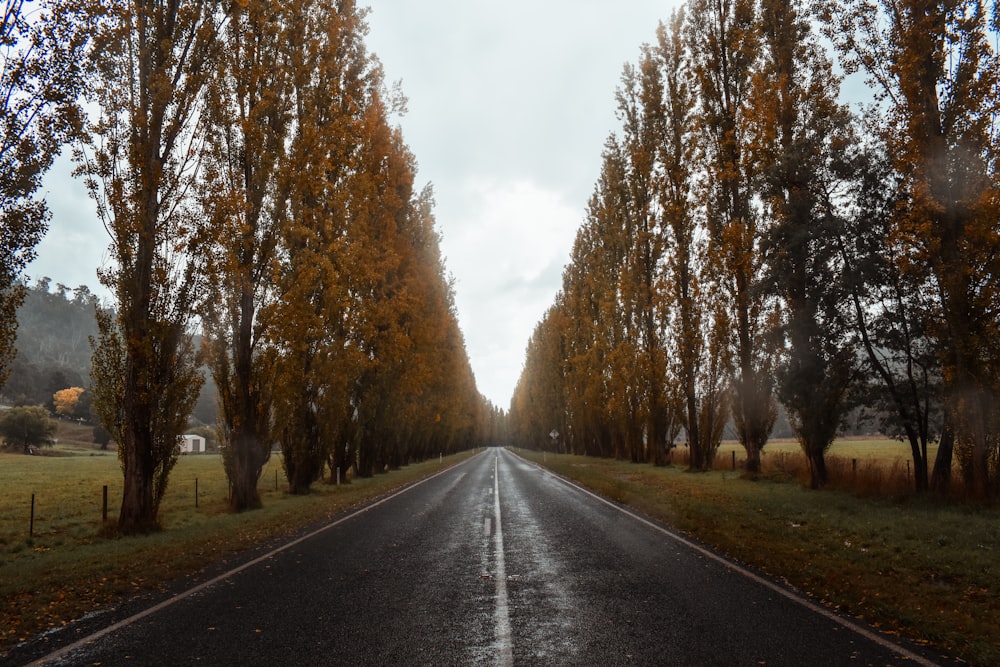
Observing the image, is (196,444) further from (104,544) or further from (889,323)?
(889,323)

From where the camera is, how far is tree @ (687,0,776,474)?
20203 mm

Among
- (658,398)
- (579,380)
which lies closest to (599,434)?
(579,380)

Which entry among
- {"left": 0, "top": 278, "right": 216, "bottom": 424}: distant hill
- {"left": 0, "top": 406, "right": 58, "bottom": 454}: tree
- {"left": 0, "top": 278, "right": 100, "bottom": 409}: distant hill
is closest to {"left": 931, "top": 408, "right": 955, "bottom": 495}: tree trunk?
{"left": 0, "top": 406, "right": 58, "bottom": 454}: tree

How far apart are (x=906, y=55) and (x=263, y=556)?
17.5 meters

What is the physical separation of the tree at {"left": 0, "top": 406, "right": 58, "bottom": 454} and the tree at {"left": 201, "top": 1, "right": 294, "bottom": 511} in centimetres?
6277

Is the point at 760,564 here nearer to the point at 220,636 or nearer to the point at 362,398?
the point at 220,636

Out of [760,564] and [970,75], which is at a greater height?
[970,75]

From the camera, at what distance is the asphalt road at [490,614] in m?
4.81

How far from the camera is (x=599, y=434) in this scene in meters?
45.0

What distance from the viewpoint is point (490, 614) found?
598cm

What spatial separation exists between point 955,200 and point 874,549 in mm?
8598

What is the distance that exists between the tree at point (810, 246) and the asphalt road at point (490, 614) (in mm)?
8421

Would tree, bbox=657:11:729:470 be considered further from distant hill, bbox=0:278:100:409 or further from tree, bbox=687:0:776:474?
distant hill, bbox=0:278:100:409

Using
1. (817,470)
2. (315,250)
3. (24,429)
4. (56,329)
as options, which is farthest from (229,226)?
(56,329)
